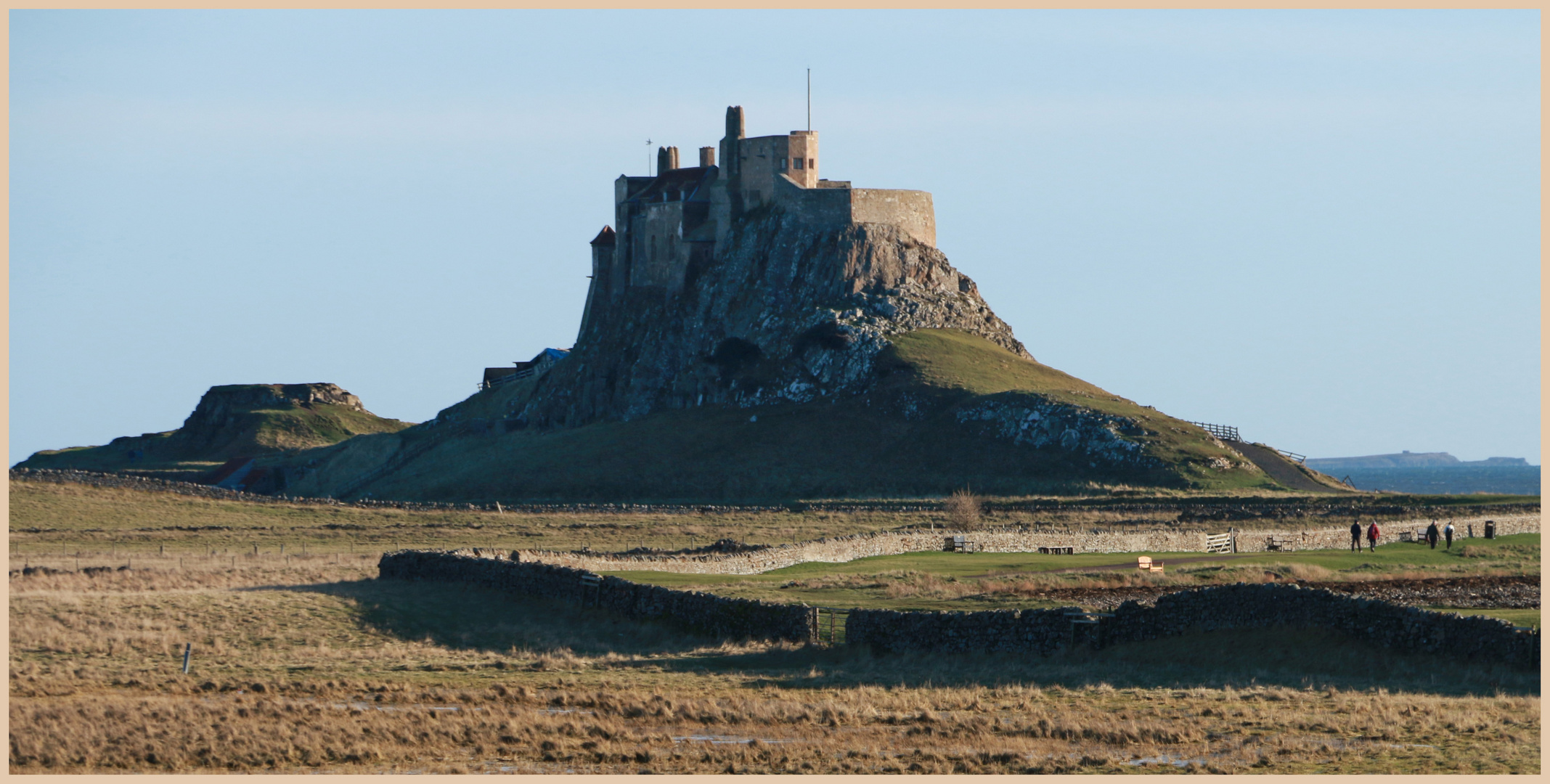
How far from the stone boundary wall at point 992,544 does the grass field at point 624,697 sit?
30.1 feet

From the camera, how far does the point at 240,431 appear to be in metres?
179

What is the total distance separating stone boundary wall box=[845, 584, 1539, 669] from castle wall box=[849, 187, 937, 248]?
10546cm

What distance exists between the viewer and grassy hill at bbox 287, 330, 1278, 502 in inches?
4451

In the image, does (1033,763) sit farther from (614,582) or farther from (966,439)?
(966,439)

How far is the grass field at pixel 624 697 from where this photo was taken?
24.2 metres

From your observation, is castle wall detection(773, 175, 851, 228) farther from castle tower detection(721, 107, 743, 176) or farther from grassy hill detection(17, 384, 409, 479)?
grassy hill detection(17, 384, 409, 479)

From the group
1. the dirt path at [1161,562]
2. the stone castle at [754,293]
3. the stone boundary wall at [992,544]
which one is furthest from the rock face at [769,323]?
the dirt path at [1161,562]

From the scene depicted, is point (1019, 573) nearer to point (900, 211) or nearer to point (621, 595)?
point (621, 595)

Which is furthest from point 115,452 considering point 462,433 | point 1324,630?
point 1324,630

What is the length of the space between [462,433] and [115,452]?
2214 inches

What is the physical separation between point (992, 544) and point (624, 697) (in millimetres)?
39417

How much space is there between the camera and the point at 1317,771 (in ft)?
74.4

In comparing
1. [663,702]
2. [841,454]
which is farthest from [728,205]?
[663,702]

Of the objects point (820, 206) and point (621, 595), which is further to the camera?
point (820, 206)
